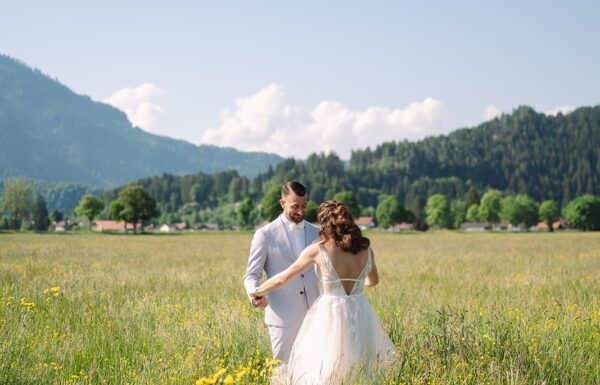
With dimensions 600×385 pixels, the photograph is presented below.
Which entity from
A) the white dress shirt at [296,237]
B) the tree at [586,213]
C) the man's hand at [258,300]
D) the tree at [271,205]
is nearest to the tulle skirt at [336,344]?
the man's hand at [258,300]

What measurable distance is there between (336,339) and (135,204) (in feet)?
361

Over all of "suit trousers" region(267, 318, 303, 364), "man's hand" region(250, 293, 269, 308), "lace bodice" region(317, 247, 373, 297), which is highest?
"lace bodice" region(317, 247, 373, 297)

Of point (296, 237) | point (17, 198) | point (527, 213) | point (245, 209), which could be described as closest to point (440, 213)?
point (527, 213)

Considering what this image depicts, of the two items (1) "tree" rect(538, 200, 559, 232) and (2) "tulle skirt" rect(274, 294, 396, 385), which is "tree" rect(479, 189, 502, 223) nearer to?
(1) "tree" rect(538, 200, 559, 232)

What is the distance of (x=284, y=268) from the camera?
6094mm

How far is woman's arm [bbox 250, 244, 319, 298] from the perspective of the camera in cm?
543

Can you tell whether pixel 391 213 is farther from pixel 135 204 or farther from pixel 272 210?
pixel 135 204

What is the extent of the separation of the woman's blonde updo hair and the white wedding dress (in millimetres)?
186

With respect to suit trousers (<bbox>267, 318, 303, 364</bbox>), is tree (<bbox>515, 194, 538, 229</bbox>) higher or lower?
higher

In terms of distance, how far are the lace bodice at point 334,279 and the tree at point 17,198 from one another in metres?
129

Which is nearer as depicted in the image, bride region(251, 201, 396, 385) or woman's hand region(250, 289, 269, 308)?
bride region(251, 201, 396, 385)

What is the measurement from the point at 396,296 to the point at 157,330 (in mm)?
5140

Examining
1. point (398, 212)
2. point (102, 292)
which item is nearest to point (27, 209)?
point (398, 212)

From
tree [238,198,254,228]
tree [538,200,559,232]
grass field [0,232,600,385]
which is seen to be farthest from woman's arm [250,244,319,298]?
tree [538,200,559,232]
